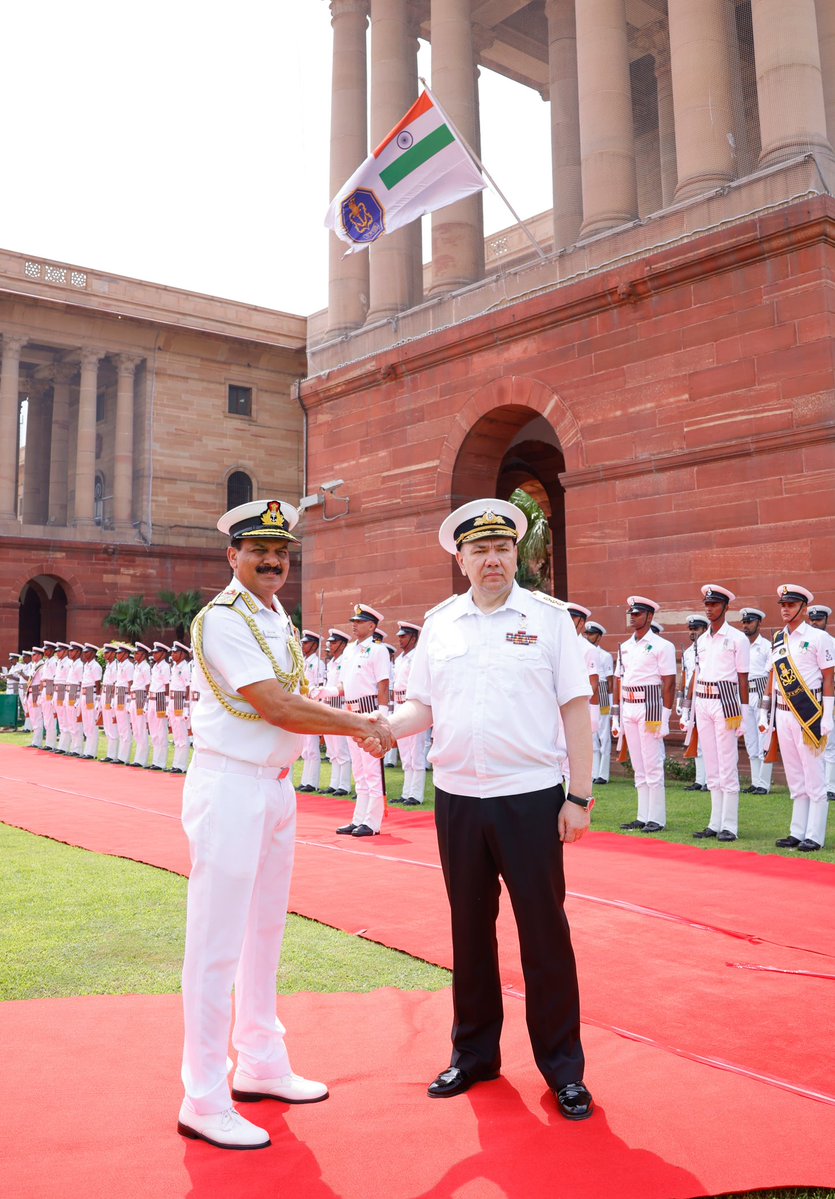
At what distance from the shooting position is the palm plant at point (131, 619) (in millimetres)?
33719

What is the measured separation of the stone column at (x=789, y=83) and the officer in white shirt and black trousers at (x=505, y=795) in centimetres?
1277

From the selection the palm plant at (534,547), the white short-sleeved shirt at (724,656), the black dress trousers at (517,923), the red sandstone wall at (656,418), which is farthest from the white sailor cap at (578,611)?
the palm plant at (534,547)

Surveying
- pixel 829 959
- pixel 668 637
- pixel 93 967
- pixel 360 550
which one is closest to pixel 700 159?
pixel 668 637

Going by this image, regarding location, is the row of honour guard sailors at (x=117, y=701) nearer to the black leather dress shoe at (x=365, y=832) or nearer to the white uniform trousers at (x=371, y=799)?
the white uniform trousers at (x=371, y=799)

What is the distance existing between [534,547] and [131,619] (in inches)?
572

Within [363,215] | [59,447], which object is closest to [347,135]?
[363,215]

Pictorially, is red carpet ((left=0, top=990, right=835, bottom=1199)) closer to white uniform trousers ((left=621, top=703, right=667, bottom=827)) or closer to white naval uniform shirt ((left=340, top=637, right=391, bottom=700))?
white uniform trousers ((left=621, top=703, right=667, bottom=827))

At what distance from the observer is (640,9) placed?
68.1 ft

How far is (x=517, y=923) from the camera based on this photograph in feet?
11.8

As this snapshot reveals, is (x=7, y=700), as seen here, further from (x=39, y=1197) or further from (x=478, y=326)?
(x=39, y=1197)

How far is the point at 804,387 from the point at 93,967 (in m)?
11.0

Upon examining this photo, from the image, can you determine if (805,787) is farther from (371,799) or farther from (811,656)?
(371,799)

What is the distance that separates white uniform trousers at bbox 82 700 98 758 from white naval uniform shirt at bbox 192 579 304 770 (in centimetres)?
1753

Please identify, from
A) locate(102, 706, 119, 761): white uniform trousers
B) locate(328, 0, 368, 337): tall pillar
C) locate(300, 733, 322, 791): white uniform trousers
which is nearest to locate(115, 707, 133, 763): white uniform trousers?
locate(102, 706, 119, 761): white uniform trousers
